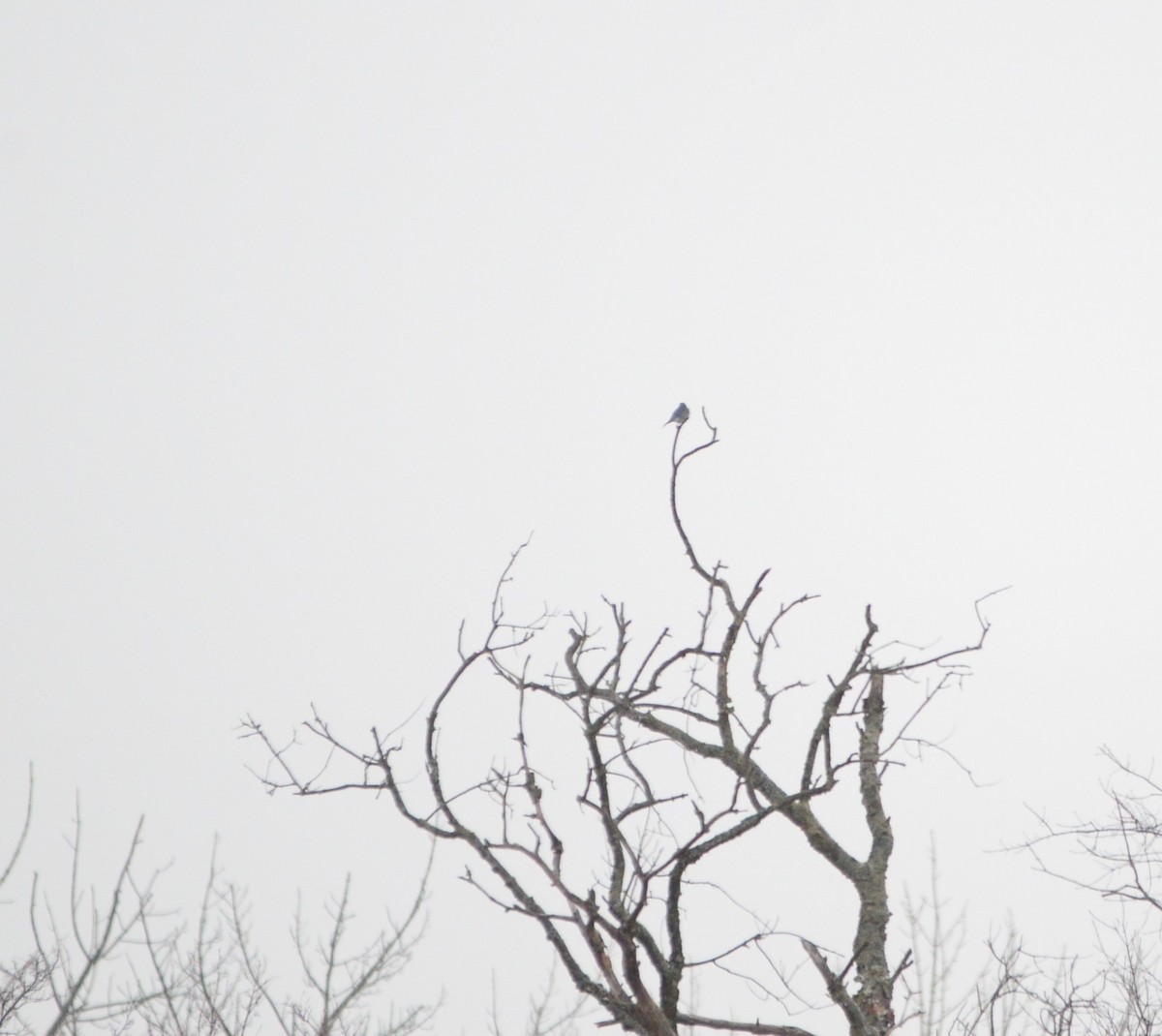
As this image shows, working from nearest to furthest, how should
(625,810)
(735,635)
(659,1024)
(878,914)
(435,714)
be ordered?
(659,1024) → (625,810) → (435,714) → (735,635) → (878,914)

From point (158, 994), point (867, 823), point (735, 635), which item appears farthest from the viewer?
point (867, 823)

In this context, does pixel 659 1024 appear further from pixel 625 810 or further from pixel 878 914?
pixel 878 914

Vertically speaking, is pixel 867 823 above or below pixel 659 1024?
above

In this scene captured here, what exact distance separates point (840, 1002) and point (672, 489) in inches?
65.3

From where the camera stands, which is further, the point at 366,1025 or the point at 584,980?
the point at 366,1025

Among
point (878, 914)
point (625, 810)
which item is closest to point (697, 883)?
point (625, 810)

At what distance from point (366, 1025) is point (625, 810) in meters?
8.72

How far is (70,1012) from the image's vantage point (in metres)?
2.81

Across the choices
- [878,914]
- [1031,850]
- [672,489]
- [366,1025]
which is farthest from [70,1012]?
[366,1025]

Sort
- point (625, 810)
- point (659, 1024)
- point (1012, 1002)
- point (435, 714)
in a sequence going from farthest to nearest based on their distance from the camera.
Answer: point (1012, 1002) → point (435, 714) → point (625, 810) → point (659, 1024)

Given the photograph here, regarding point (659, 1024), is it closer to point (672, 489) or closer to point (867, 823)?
point (672, 489)

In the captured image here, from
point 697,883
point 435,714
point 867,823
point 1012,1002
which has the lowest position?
point 697,883

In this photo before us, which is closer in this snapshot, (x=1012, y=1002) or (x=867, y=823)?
(x=867, y=823)

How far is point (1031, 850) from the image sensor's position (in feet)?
23.3
